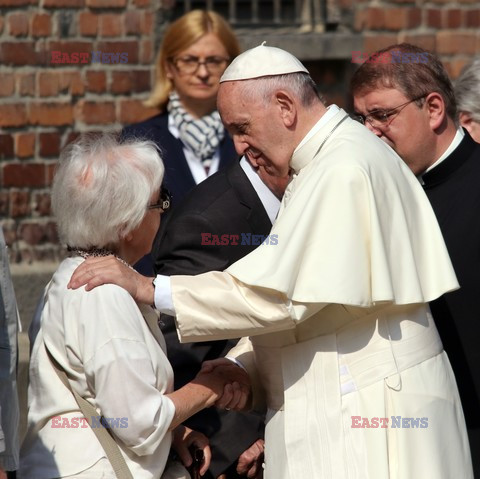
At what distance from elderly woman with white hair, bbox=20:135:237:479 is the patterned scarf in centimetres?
199

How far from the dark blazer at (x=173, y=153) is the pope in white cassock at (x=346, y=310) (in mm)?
1906

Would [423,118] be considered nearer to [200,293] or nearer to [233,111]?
[233,111]

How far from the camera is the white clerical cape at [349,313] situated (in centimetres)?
314

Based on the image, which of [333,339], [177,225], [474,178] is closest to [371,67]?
[474,178]

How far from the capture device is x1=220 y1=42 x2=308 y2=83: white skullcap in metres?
3.48

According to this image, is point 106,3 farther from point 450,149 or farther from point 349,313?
point 349,313

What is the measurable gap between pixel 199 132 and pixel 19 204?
54.8 inches

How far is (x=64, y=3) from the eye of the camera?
6.29 metres

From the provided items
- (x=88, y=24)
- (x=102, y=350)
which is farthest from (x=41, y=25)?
(x=102, y=350)

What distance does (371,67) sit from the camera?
3.92 metres

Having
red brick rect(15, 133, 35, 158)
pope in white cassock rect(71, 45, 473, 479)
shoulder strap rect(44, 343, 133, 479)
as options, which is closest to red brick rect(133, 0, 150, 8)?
red brick rect(15, 133, 35, 158)

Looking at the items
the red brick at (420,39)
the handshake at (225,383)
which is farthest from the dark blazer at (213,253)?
the red brick at (420,39)

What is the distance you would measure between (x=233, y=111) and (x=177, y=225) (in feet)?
1.83

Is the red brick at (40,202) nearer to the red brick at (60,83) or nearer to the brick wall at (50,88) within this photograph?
the brick wall at (50,88)
